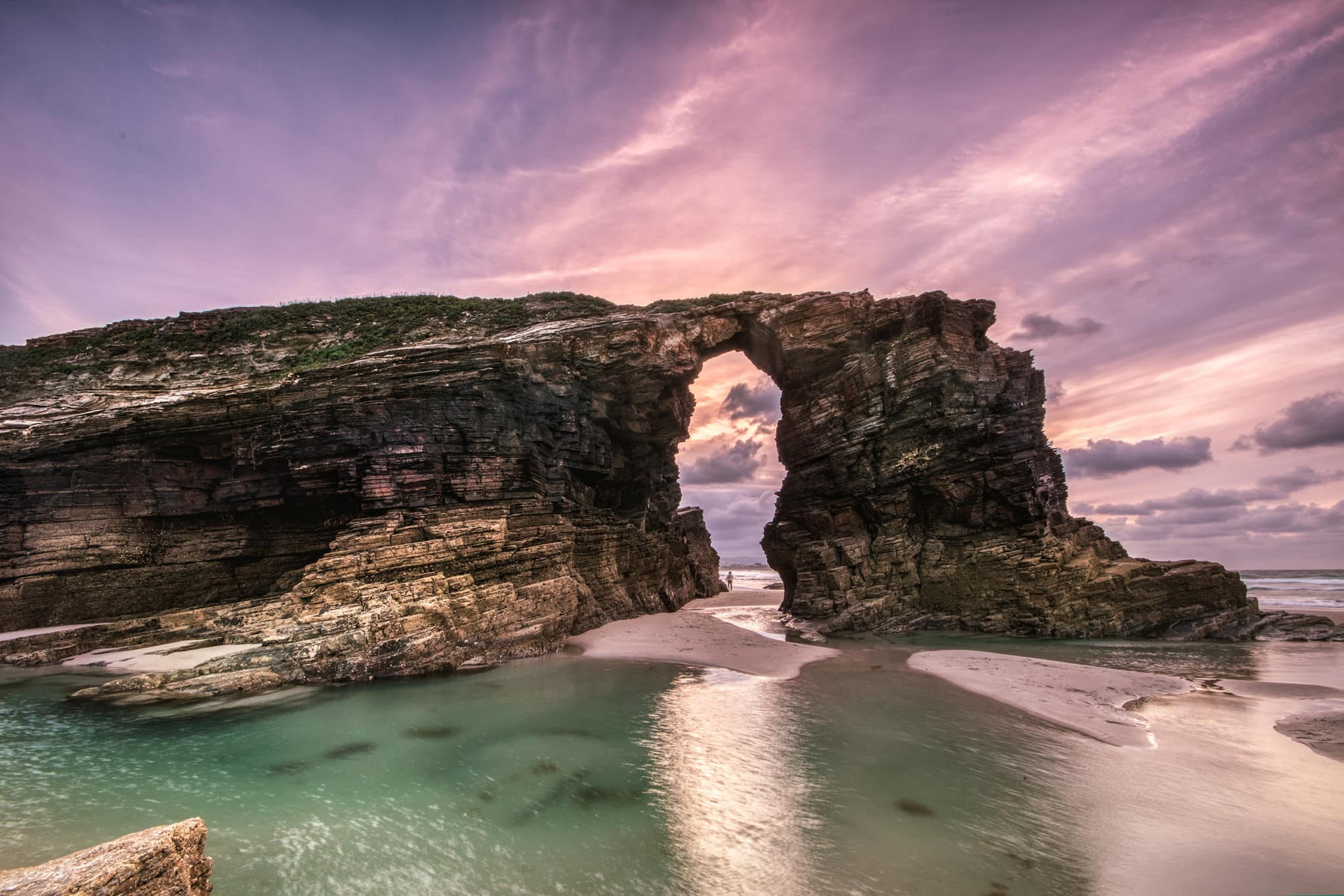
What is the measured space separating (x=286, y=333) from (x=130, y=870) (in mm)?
32115

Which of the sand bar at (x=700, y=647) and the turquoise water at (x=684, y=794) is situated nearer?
the turquoise water at (x=684, y=794)

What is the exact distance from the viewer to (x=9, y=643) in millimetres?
17656

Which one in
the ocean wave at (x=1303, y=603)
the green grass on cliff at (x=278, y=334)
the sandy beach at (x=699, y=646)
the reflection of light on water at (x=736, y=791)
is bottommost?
the ocean wave at (x=1303, y=603)

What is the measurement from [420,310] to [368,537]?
18210 mm

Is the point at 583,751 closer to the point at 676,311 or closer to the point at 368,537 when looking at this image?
the point at 368,537

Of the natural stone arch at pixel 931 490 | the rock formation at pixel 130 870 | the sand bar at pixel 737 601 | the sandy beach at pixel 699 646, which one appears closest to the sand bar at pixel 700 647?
the sandy beach at pixel 699 646

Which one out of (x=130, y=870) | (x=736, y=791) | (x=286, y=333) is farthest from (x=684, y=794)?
(x=286, y=333)

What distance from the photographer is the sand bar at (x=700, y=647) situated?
54.7 ft

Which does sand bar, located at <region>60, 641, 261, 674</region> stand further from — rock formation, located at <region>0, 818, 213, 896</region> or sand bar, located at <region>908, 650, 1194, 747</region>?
sand bar, located at <region>908, 650, 1194, 747</region>

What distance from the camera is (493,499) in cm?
2114

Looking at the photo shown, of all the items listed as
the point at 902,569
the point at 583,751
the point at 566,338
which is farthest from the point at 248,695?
the point at 902,569

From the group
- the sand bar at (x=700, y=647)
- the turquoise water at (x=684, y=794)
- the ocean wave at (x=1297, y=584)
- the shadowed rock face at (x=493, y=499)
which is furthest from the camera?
the ocean wave at (x=1297, y=584)

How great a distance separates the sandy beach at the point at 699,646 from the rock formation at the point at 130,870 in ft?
42.6

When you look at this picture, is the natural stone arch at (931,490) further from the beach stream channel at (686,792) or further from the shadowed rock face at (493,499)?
the beach stream channel at (686,792)
